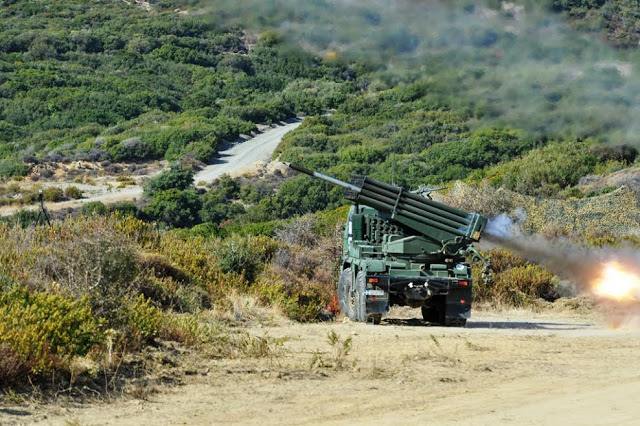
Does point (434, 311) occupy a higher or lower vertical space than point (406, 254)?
lower

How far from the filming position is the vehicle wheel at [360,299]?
20422 millimetres

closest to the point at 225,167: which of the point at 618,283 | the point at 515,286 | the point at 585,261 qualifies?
the point at 515,286

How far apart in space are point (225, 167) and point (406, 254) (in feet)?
165

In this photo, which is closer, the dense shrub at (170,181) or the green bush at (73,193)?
the green bush at (73,193)

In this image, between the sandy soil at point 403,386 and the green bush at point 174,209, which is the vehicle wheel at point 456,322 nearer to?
the sandy soil at point 403,386

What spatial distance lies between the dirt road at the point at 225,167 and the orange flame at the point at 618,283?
116ft

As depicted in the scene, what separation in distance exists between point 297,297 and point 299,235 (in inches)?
368

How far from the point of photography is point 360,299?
20.7m

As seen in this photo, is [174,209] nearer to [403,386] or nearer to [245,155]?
[245,155]

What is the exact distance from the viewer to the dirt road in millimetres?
58056

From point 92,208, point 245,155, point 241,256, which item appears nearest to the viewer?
point 241,256

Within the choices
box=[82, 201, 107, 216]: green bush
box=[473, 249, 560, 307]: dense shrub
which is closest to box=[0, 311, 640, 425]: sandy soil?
box=[473, 249, 560, 307]: dense shrub

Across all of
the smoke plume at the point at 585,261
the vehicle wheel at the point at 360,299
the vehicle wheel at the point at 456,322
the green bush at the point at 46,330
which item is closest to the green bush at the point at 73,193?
the smoke plume at the point at 585,261

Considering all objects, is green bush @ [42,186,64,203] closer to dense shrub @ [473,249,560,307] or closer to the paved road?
the paved road
